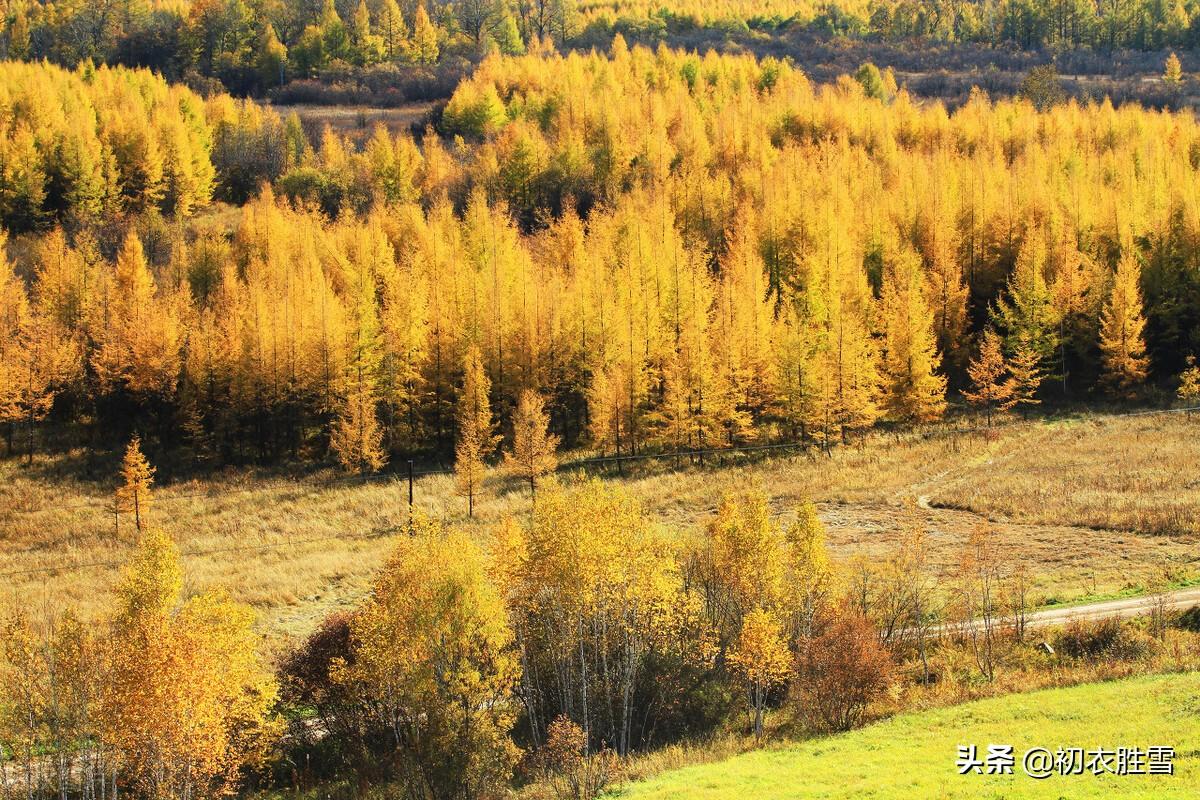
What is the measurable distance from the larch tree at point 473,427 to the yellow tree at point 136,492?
16773 millimetres

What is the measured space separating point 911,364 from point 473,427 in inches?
1139

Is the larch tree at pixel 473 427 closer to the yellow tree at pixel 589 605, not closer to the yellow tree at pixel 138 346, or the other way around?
the yellow tree at pixel 138 346

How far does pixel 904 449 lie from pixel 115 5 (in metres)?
182

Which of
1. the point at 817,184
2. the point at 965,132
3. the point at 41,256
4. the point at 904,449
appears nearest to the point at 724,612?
the point at 904,449

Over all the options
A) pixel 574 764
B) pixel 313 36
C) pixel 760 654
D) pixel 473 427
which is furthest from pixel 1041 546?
pixel 313 36

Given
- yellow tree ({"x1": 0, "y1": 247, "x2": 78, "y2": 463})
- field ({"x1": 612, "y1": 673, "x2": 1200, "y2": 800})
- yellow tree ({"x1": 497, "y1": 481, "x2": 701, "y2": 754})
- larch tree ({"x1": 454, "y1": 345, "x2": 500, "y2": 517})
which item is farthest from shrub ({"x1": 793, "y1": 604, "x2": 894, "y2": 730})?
yellow tree ({"x1": 0, "y1": 247, "x2": 78, "y2": 463})

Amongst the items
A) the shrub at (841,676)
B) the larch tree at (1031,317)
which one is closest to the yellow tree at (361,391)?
the shrub at (841,676)

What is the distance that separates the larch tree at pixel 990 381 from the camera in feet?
224

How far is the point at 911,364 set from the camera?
68.4m

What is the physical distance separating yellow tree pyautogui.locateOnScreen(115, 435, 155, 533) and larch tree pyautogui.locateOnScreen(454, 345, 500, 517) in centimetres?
1677

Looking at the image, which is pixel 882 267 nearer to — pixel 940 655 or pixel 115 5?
pixel 940 655

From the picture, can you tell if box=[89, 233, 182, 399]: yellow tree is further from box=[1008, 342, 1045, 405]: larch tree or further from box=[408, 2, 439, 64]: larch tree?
box=[408, 2, 439, 64]: larch tree

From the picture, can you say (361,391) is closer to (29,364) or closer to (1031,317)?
(29,364)

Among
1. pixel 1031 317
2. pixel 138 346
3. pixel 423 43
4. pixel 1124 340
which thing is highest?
pixel 423 43
